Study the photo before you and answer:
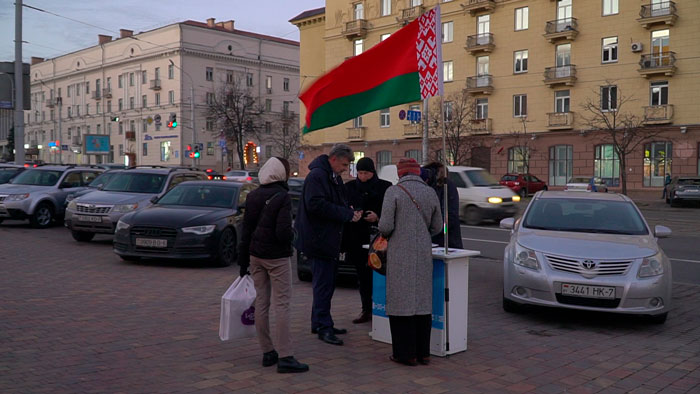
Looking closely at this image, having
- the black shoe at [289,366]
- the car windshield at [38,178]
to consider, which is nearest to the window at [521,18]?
the car windshield at [38,178]

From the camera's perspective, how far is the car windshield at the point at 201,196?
12656 mm

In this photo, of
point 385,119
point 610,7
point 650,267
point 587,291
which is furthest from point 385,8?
point 587,291

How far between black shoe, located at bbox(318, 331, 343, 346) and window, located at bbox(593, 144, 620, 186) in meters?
39.7

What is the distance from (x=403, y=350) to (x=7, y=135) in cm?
11552

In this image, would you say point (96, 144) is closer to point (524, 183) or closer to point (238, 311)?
point (524, 183)

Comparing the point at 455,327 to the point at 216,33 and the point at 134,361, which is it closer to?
the point at 134,361

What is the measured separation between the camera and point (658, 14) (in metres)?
39.9

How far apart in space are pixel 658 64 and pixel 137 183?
34.7m

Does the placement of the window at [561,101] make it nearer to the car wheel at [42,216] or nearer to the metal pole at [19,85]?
the metal pole at [19,85]

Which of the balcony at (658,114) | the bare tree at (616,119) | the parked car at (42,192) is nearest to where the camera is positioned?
the parked car at (42,192)

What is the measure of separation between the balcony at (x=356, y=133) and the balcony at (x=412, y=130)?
14.5ft

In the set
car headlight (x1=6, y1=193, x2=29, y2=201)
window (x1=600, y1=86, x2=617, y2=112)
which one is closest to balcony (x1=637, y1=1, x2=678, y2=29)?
window (x1=600, y1=86, x2=617, y2=112)

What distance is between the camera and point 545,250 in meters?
7.72

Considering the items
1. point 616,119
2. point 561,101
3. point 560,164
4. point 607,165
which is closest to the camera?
point 616,119
